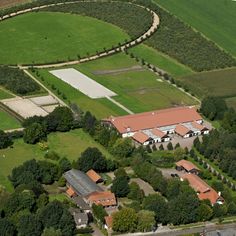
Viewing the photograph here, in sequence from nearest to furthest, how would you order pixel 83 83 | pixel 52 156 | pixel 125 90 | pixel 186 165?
pixel 186 165 < pixel 52 156 < pixel 125 90 < pixel 83 83

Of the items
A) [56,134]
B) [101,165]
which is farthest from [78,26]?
[101,165]

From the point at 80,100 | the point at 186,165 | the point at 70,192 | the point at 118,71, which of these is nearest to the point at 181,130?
the point at 186,165

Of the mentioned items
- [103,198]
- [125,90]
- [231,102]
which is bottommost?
[125,90]

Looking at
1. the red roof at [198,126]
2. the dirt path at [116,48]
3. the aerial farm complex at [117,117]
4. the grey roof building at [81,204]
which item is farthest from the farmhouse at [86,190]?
the dirt path at [116,48]

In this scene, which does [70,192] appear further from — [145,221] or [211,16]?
[211,16]

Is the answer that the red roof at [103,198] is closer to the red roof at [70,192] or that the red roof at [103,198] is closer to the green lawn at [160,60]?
the red roof at [70,192]

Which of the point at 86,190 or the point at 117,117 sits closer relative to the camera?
the point at 86,190

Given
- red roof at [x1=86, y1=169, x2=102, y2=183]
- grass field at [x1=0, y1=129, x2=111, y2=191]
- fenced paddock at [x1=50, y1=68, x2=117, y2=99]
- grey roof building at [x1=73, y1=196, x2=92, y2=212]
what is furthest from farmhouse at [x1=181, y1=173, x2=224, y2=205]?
fenced paddock at [x1=50, y1=68, x2=117, y2=99]
